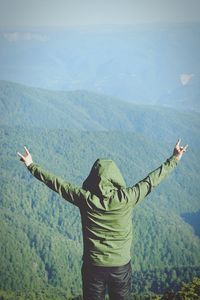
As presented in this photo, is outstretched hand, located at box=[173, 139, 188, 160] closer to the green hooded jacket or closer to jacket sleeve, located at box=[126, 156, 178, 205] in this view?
jacket sleeve, located at box=[126, 156, 178, 205]

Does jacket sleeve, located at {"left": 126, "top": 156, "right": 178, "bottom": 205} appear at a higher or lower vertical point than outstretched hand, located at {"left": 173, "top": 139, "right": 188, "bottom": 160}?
lower

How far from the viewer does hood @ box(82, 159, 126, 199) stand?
5512 millimetres

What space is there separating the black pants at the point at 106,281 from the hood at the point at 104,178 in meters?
1.03

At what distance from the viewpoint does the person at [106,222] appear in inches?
222

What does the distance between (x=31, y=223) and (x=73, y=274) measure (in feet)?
70.4

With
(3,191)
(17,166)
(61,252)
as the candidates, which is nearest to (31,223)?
(61,252)

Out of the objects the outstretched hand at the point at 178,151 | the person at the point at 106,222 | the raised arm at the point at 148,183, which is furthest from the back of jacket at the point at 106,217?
the outstretched hand at the point at 178,151

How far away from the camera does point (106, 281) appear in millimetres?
5902

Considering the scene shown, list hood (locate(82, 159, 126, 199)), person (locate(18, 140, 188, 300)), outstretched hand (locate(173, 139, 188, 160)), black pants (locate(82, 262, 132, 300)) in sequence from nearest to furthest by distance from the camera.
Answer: hood (locate(82, 159, 126, 199)) → person (locate(18, 140, 188, 300)) → black pants (locate(82, 262, 132, 300)) → outstretched hand (locate(173, 139, 188, 160))

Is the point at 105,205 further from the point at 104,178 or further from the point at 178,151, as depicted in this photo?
the point at 178,151

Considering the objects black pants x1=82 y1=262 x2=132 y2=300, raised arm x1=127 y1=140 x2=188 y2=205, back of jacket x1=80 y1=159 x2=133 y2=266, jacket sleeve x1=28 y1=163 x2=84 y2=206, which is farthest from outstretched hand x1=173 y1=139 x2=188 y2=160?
black pants x1=82 y1=262 x2=132 y2=300

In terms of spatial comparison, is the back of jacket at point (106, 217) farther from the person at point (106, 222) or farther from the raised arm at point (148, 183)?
the raised arm at point (148, 183)

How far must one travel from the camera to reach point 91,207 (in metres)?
5.68

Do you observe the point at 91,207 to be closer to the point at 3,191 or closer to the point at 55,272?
the point at 55,272
